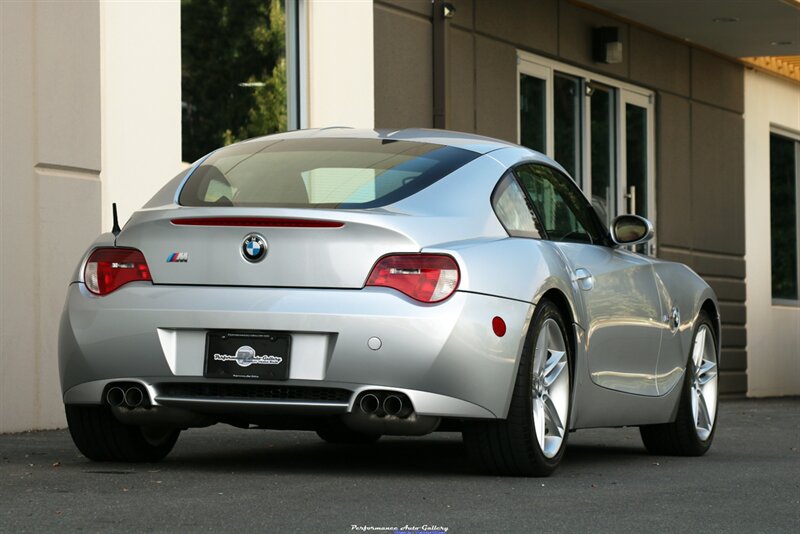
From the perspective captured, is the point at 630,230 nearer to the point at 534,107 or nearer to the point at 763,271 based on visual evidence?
the point at 534,107

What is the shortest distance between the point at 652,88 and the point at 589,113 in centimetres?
169

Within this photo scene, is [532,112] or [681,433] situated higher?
[532,112]

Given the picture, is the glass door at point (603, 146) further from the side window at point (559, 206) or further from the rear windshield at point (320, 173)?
the rear windshield at point (320, 173)

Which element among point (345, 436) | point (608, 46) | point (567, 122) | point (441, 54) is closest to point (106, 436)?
point (345, 436)

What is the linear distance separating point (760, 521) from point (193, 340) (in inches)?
84.7

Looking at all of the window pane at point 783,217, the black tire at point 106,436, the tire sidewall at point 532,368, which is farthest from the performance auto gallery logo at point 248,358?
the window pane at point 783,217

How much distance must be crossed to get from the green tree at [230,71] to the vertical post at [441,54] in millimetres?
2009

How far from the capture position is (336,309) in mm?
5852

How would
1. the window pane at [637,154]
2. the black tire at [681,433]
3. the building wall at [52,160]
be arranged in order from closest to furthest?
the black tire at [681,433] → the building wall at [52,160] → the window pane at [637,154]

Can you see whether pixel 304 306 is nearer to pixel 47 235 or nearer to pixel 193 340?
pixel 193 340

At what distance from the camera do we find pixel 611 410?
728 cm

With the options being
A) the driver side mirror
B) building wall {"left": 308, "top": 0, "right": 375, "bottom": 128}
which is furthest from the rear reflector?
building wall {"left": 308, "top": 0, "right": 375, "bottom": 128}

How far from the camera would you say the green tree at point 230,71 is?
11.4 m

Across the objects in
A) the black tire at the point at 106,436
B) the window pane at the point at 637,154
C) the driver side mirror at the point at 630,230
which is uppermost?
the window pane at the point at 637,154
